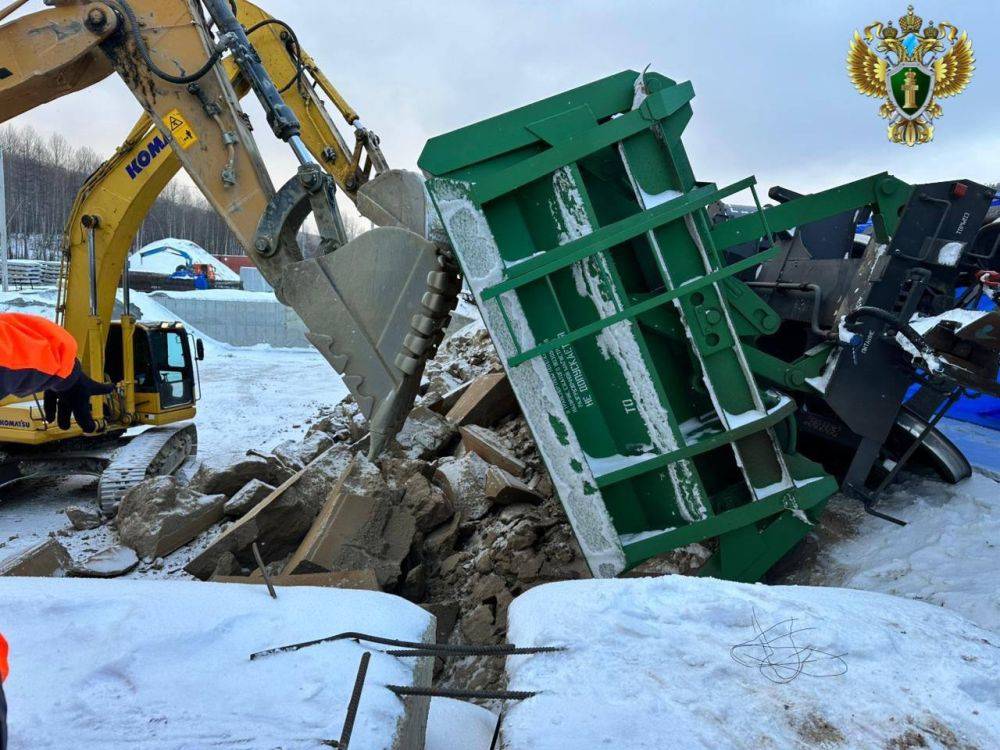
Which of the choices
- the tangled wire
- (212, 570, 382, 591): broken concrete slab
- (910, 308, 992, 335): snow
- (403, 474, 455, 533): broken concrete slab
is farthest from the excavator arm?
(910, 308, 992, 335): snow

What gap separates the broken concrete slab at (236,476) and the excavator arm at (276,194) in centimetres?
246

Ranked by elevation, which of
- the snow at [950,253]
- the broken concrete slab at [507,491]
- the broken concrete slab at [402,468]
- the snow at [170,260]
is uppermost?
the snow at [170,260]

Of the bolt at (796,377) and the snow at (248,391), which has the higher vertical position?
the snow at (248,391)

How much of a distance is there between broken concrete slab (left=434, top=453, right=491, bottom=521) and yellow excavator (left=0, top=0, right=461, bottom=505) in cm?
124

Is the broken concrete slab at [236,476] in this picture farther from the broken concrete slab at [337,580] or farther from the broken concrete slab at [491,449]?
the broken concrete slab at [337,580]

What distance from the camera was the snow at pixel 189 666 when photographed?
171 centimetres

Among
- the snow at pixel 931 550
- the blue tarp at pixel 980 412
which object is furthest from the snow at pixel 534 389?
the blue tarp at pixel 980 412

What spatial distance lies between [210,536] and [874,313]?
4.83 meters

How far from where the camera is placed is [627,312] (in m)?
3.29

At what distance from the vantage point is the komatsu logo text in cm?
618

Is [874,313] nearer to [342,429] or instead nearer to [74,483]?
[342,429]

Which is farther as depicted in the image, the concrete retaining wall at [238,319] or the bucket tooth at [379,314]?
the concrete retaining wall at [238,319]

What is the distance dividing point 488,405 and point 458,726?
135 inches

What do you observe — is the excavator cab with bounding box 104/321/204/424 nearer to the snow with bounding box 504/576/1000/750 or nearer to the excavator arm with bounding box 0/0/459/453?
the excavator arm with bounding box 0/0/459/453
